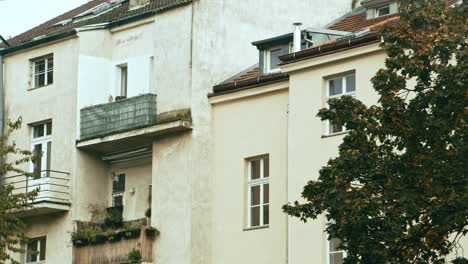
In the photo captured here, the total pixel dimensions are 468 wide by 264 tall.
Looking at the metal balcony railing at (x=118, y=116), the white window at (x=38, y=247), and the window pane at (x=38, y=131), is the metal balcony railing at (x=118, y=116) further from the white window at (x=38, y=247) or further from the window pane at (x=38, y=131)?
the white window at (x=38, y=247)

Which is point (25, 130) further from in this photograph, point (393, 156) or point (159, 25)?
point (393, 156)

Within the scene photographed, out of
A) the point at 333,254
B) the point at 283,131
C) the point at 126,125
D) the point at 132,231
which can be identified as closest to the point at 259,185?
the point at 283,131

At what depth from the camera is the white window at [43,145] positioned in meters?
49.9

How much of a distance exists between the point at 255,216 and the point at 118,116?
19.2 feet

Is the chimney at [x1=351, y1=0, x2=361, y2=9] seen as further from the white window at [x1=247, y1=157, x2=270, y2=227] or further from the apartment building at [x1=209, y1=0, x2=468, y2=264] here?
the white window at [x1=247, y1=157, x2=270, y2=227]

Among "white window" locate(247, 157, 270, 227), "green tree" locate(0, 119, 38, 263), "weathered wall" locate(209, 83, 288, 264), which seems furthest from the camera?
"white window" locate(247, 157, 270, 227)

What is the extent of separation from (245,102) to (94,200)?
6.49 metres

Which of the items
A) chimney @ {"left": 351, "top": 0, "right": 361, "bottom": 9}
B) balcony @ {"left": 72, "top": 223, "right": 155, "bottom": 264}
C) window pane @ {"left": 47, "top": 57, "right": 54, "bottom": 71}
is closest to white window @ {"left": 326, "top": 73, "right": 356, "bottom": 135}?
balcony @ {"left": 72, "top": 223, "right": 155, "bottom": 264}

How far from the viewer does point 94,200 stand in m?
49.1

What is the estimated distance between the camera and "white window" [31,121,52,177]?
49938 mm

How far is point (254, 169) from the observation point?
45250 millimetres

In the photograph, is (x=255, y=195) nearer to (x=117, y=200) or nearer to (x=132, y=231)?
(x=132, y=231)

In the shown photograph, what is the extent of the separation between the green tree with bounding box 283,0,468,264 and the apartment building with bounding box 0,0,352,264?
1505 cm

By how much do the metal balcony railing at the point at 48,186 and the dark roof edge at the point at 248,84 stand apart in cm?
578
